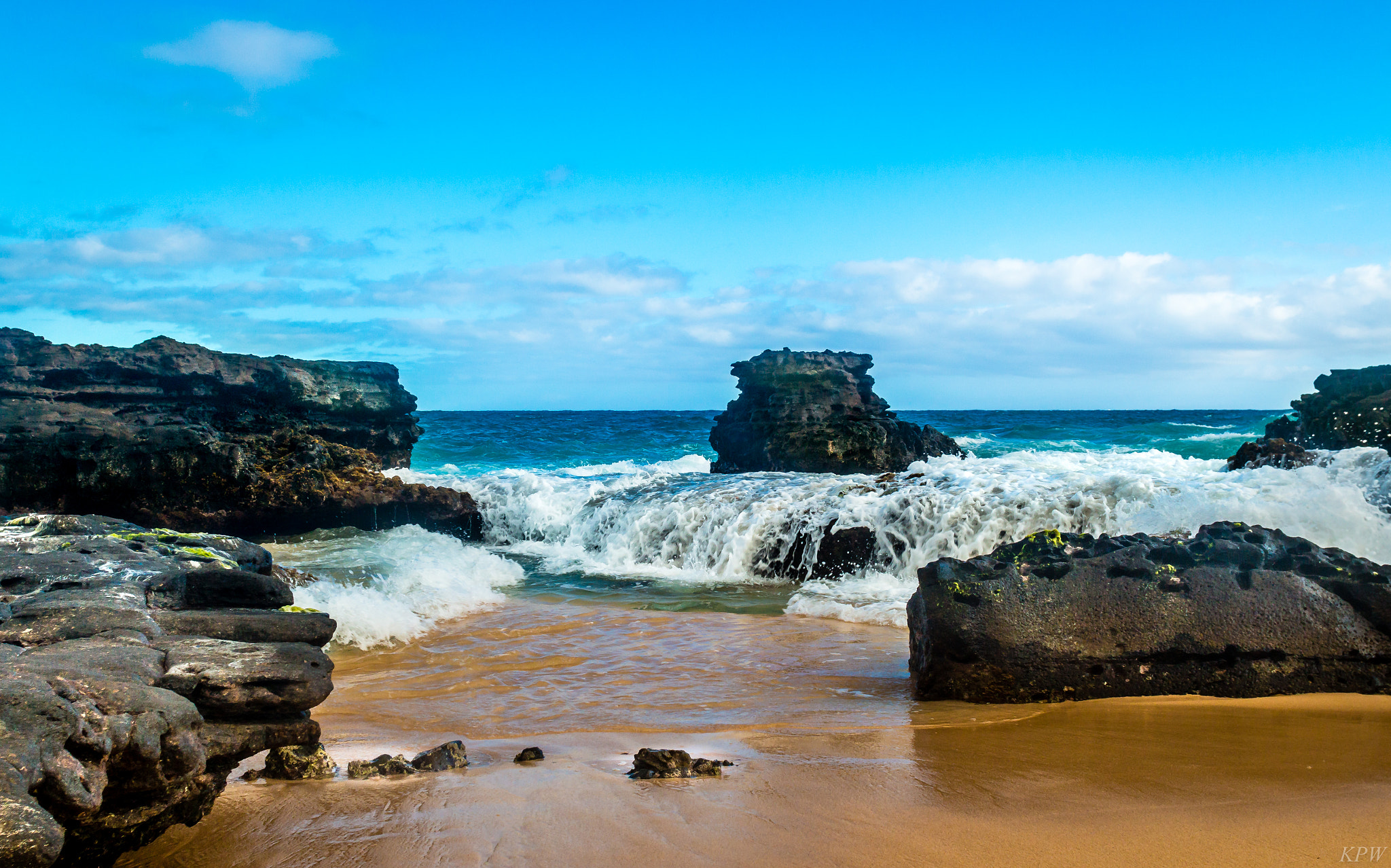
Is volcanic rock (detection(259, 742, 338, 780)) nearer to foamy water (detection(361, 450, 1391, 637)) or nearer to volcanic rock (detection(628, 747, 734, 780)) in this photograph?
volcanic rock (detection(628, 747, 734, 780))

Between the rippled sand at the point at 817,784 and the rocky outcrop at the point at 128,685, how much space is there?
32 centimetres

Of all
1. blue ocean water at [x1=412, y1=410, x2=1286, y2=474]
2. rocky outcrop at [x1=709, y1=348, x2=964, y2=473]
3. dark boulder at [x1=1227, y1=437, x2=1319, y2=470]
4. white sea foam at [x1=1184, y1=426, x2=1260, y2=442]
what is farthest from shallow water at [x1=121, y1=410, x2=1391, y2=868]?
white sea foam at [x1=1184, y1=426, x2=1260, y2=442]

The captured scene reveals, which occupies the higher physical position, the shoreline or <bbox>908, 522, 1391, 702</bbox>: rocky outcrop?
<bbox>908, 522, 1391, 702</bbox>: rocky outcrop

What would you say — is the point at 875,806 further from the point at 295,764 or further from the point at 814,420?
the point at 814,420

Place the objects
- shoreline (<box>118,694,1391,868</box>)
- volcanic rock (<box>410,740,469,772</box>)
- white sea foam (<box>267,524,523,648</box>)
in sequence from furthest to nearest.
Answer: white sea foam (<box>267,524,523,648</box>) → volcanic rock (<box>410,740,469,772</box>) → shoreline (<box>118,694,1391,868</box>)

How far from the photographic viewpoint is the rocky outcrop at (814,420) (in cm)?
1834

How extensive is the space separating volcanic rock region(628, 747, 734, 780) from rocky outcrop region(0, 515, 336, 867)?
3.95ft

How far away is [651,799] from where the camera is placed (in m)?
2.91

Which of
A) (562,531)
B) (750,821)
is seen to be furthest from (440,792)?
(562,531)

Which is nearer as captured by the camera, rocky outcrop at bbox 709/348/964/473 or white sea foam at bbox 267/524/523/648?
white sea foam at bbox 267/524/523/648

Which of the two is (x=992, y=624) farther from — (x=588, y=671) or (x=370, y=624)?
(x=370, y=624)

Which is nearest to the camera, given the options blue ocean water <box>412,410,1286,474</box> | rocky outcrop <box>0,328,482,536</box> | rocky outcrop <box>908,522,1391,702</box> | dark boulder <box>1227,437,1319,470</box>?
rocky outcrop <box>908,522,1391,702</box>

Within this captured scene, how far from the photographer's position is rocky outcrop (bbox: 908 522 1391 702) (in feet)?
14.0

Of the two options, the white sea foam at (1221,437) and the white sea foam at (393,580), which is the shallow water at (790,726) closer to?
the white sea foam at (393,580)
